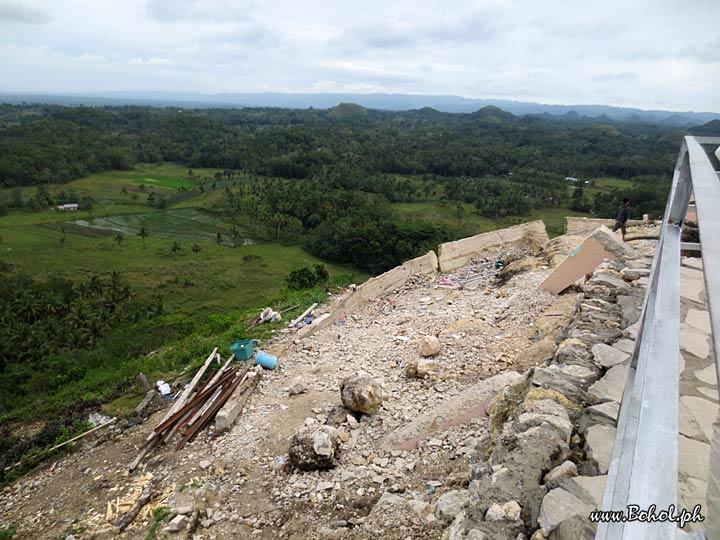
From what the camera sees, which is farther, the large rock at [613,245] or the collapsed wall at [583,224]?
the collapsed wall at [583,224]

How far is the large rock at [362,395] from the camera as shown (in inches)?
209

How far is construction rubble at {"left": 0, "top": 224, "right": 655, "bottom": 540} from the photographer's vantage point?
2.51m

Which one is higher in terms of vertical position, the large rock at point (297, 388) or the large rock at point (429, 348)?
the large rock at point (429, 348)

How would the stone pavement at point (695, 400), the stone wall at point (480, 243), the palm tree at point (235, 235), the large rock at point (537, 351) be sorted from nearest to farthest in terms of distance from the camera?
the stone pavement at point (695, 400) → the large rock at point (537, 351) → the stone wall at point (480, 243) → the palm tree at point (235, 235)

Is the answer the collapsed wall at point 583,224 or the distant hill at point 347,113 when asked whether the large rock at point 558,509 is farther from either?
the distant hill at point 347,113

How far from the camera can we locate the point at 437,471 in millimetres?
4094

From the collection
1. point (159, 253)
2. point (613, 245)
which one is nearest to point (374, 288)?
point (613, 245)

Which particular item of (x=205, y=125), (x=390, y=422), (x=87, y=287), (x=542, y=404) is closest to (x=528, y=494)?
(x=542, y=404)

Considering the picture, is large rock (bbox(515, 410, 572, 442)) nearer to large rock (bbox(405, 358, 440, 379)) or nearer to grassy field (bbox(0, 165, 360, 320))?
large rock (bbox(405, 358, 440, 379))

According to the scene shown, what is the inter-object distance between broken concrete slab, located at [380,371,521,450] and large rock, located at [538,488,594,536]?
2.55 metres

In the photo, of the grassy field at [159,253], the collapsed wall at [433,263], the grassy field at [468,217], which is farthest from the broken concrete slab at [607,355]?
the grassy field at [468,217]

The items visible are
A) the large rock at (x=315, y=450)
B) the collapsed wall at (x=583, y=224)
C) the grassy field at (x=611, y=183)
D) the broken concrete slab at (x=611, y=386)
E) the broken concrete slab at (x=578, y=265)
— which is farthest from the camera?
the grassy field at (x=611, y=183)

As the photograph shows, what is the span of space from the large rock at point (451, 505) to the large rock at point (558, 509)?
112cm

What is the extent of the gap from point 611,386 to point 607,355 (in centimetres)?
47
